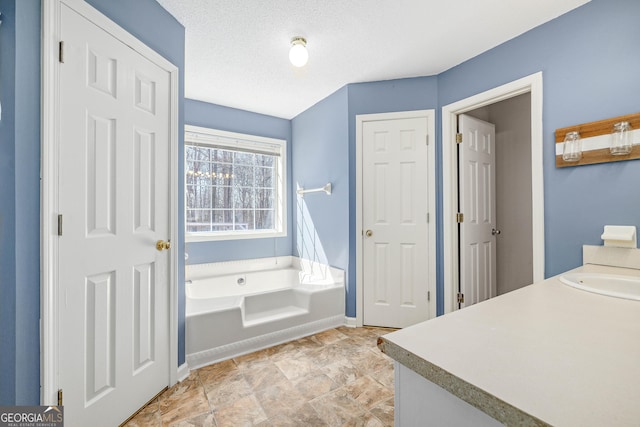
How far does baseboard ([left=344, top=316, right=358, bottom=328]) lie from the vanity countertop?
6.65 ft

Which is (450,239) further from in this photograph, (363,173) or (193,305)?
(193,305)

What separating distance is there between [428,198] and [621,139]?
4.23 ft

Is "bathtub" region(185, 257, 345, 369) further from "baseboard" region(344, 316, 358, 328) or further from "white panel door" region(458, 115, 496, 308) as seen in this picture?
"white panel door" region(458, 115, 496, 308)

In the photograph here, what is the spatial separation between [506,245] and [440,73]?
1895 mm

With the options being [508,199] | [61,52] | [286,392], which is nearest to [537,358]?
[286,392]

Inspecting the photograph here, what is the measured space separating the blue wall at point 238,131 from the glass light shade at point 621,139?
303 cm

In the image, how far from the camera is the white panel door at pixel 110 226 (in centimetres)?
125

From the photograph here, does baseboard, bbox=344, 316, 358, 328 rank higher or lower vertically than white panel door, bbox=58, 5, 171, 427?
lower

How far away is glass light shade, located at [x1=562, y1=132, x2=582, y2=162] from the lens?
1.66 m

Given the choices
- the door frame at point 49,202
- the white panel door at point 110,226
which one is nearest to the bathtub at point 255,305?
the white panel door at point 110,226

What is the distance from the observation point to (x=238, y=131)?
344 centimetres

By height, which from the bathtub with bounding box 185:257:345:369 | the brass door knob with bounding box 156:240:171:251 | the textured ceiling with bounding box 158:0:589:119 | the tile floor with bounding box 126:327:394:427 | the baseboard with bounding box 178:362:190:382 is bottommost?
the tile floor with bounding box 126:327:394:427

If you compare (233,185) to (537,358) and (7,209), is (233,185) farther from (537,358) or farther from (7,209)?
(537,358)

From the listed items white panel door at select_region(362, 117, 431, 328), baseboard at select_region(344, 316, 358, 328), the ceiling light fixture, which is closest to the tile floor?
baseboard at select_region(344, 316, 358, 328)
